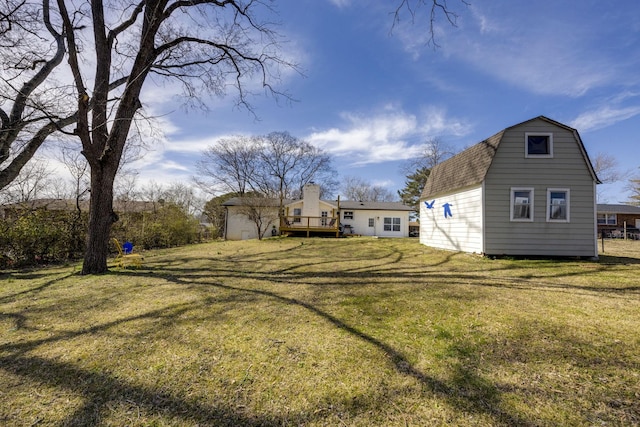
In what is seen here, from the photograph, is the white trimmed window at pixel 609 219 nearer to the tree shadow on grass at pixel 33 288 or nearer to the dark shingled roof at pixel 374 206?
the dark shingled roof at pixel 374 206

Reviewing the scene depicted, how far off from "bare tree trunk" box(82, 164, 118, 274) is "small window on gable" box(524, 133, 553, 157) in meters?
13.5

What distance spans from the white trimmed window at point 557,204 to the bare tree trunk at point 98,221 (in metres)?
14.0

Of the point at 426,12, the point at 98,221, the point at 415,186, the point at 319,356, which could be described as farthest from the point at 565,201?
the point at 415,186

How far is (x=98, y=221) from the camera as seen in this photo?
6922mm

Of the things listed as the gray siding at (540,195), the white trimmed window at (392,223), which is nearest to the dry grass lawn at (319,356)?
the gray siding at (540,195)

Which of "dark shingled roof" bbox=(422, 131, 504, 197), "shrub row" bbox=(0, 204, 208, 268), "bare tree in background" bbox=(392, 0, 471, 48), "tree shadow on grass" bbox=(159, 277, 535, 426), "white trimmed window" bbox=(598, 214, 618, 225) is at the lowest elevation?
"tree shadow on grass" bbox=(159, 277, 535, 426)

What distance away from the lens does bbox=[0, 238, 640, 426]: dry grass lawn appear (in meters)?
2.04

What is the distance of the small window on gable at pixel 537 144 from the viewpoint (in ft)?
31.8

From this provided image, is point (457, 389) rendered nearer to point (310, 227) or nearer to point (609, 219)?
point (310, 227)

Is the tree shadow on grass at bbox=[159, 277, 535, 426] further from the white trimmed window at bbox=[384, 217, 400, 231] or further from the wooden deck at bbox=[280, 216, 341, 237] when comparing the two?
the white trimmed window at bbox=[384, 217, 400, 231]

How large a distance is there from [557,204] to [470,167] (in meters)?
3.16

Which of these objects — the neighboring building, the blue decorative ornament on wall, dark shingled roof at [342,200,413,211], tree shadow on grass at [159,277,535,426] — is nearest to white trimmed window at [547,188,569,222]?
the blue decorative ornament on wall

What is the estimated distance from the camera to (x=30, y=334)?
3.37 metres

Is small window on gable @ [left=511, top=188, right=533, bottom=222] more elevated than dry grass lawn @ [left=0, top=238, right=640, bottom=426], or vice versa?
small window on gable @ [left=511, top=188, right=533, bottom=222]
